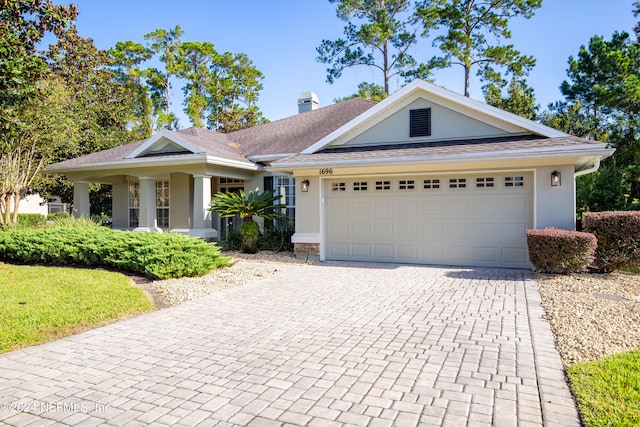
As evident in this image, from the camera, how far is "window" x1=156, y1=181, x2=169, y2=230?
1628cm

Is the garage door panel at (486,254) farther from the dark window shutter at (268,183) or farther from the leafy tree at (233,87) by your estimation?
the leafy tree at (233,87)

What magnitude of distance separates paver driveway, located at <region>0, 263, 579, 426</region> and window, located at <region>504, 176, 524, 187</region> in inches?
159

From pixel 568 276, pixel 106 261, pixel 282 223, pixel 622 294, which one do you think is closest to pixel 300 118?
pixel 282 223

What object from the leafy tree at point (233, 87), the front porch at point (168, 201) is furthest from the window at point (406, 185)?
the leafy tree at point (233, 87)

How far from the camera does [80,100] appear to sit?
23.5 meters

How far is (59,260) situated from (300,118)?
1094 centimetres

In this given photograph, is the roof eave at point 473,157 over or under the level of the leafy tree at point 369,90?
under

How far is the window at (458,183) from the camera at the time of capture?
10523 mm

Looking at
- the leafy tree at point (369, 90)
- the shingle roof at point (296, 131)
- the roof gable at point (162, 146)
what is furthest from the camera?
the leafy tree at point (369, 90)

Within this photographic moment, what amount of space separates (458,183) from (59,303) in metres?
9.04

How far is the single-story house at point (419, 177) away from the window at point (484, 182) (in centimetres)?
2

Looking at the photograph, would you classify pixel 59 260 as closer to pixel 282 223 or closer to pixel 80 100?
pixel 282 223

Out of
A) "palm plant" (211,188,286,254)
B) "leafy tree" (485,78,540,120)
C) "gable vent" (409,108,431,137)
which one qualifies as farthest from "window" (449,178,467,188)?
"leafy tree" (485,78,540,120)

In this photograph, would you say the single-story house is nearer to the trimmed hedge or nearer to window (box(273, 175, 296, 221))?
window (box(273, 175, 296, 221))
